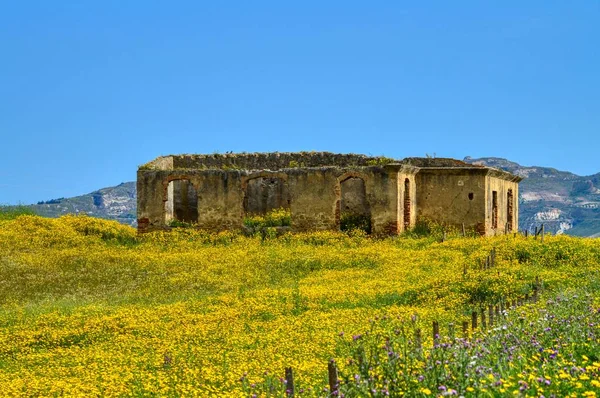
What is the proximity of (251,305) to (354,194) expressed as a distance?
1652cm

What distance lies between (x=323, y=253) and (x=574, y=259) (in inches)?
360

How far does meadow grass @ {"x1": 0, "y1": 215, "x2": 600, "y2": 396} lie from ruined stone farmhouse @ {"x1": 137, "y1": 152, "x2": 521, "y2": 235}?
112 centimetres

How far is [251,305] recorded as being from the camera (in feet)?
64.4

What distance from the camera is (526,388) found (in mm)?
6266

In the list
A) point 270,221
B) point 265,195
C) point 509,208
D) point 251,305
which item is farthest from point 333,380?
point 509,208

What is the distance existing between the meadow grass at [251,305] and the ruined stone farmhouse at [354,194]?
1.12 metres

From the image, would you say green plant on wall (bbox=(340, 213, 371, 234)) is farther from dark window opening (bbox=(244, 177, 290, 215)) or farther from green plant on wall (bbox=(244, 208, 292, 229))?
dark window opening (bbox=(244, 177, 290, 215))

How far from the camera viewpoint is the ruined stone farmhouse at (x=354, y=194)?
3167 centimetres

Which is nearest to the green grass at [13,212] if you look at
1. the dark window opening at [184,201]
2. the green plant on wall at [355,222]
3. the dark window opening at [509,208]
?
Result: the dark window opening at [184,201]

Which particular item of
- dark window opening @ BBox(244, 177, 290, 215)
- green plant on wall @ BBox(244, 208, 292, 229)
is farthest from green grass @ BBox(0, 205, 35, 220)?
green plant on wall @ BBox(244, 208, 292, 229)

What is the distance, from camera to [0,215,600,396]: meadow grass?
9852mm

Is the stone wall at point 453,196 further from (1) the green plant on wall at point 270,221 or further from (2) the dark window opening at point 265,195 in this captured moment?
(2) the dark window opening at point 265,195

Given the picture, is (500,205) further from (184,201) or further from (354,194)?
(184,201)

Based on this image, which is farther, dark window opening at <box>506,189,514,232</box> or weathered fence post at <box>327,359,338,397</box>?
dark window opening at <box>506,189,514,232</box>
